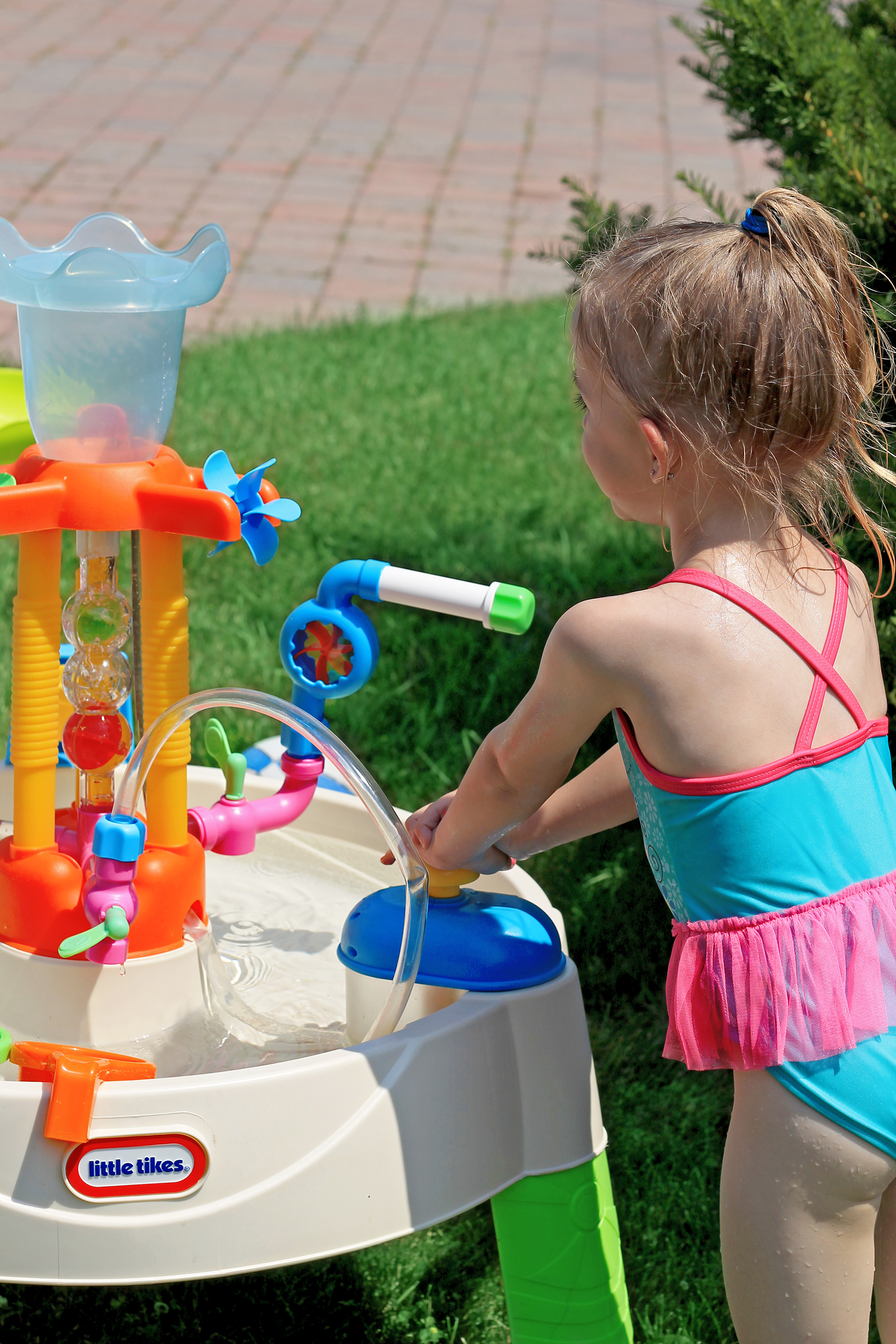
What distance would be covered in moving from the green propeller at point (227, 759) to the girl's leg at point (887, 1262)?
824 mm

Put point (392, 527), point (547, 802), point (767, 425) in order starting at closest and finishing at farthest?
point (767, 425) → point (547, 802) → point (392, 527)

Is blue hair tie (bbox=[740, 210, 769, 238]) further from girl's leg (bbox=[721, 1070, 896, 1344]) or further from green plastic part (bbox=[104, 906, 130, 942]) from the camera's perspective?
green plastic part (bbox=[104, 906, 130, 942])

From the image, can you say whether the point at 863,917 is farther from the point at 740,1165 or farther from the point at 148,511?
the point at 148,511

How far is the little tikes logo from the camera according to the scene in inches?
51.5

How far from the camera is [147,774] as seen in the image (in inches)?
63.7

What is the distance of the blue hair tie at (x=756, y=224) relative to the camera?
134cm

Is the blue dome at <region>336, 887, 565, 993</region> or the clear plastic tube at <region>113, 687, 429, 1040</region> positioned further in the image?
the blue dome at <region>336, 887, 565, 993</region>

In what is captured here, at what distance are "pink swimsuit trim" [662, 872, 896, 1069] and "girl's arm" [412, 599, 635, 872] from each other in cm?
22

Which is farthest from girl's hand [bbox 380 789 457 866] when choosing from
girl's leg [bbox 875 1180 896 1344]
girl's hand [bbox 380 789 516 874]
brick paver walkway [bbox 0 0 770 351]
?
brick paver walkway [bbox 0 0 770 351]

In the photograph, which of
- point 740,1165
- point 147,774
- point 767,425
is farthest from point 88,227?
point 740,1165

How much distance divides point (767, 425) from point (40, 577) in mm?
774

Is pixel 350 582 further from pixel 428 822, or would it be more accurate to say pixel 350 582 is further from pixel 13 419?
pixel 13 419

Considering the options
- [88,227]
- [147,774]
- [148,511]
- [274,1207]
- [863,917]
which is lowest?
[274,1207]

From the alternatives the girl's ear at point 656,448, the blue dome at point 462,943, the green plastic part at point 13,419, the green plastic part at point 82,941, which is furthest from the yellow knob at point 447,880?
the green plastic part at point 13,419
